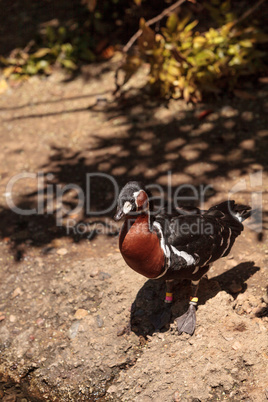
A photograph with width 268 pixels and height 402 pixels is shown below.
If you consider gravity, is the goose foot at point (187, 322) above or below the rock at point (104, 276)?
below

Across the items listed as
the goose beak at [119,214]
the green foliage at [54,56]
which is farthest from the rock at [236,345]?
the green foliage at [54,56]

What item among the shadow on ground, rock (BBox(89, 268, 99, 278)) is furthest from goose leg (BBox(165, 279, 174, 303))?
the shadow on ground

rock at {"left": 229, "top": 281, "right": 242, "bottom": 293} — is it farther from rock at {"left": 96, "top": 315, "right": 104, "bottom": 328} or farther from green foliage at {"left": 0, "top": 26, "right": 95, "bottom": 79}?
green foliage at {"left": 0, "top": 26, "right": 95, "bottom": 79}

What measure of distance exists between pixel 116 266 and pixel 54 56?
→ 14.0ft

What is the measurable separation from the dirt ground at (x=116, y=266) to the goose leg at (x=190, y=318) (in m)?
0.08

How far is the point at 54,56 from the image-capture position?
285 inches

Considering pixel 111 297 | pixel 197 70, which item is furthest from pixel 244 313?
pixel 197 70

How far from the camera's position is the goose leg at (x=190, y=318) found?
356cm

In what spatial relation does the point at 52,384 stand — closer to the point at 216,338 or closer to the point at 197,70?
the point at 216,338

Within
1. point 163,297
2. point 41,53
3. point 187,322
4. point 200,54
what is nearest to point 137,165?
point 200,54

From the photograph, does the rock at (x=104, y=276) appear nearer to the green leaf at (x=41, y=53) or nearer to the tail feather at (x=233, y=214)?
the tail feather at (x=233, y=214)

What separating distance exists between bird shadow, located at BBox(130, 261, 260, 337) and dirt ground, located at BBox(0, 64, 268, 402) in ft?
0.04

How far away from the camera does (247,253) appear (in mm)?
4273

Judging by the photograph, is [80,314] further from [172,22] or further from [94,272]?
[172,22]
